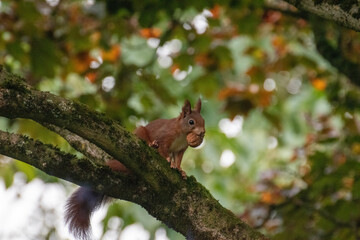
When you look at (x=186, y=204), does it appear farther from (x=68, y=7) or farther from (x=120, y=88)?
(x=68, y=7)

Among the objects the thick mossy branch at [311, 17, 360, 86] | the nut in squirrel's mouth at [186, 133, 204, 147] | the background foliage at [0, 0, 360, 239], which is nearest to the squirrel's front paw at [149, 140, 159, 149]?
the nut in squirrel's mouth at [186, 133, 204, 147]

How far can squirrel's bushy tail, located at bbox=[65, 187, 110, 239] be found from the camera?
2.68m

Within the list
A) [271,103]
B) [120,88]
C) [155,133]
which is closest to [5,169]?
[120,88]

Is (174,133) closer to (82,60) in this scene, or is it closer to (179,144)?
(179,144)

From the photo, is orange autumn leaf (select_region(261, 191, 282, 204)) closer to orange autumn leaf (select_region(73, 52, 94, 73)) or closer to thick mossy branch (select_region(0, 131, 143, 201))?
orange autumn leaf (select_region(73, 52, 94, 73))

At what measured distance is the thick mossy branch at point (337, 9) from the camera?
2230mm

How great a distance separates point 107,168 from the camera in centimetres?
224

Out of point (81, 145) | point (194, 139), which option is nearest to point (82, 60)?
point (194, 139)

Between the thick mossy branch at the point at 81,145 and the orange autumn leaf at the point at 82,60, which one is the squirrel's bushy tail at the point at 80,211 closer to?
the thick mossy branch at the point at 81,145

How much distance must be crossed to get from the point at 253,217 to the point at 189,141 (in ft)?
8.43

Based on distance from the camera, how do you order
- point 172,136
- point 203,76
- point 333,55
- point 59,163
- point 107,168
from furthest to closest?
point 203,76 < point 333,55 < point 172,136 < point 107,168 < point 59,163

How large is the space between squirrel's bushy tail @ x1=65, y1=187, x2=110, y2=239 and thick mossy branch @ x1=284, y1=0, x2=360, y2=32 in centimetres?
125

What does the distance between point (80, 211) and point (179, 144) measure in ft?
2.51

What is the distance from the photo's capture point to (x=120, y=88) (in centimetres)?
458
